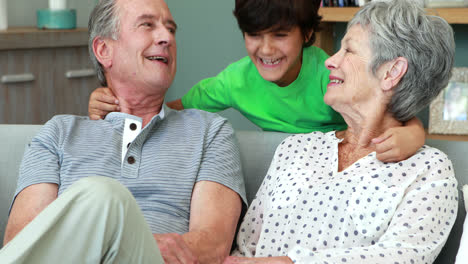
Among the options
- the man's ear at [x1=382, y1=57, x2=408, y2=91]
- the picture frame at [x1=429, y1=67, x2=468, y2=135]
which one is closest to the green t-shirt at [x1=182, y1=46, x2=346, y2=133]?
the man's ear at [x1=382, y1=57, x2=408, y2=91]

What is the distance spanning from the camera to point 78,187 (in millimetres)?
1071

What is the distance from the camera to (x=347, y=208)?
4.81 ft

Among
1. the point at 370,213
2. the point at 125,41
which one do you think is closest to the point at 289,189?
the point at 370,213

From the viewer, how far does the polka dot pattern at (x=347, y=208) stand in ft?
4.30

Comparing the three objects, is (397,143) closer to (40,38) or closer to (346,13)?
(346,13)

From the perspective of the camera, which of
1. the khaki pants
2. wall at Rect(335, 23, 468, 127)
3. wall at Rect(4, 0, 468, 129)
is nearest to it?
the khaki pants

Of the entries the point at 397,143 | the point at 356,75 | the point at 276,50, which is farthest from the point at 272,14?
the point at 397,143

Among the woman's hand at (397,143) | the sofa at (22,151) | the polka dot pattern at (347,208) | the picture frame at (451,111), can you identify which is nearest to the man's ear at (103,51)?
the sofa at (22,151)

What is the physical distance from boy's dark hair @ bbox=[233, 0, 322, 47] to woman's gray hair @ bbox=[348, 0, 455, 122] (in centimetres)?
34

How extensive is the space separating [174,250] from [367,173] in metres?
0.52

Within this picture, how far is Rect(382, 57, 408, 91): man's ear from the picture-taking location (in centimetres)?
153

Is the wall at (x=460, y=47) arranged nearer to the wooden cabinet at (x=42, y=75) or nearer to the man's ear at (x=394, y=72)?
the man's ear at (x=394, y=72)

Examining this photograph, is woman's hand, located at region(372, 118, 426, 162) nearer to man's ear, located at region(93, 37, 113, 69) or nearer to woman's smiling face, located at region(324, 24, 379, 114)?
woman's smiling face, located at region(324, 24, 379, 114)

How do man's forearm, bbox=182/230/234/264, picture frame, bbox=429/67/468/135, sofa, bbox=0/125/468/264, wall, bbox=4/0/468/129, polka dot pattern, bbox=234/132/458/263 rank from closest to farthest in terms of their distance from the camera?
polka dot pattern, bbox=234/132/458/263 → man's forearm, bbox=182/230/234/264 → sofa, bbox=0/125/468/264 → picture frame, bbox=429/67/468/135 → wall, bbox=4/0/468/129
